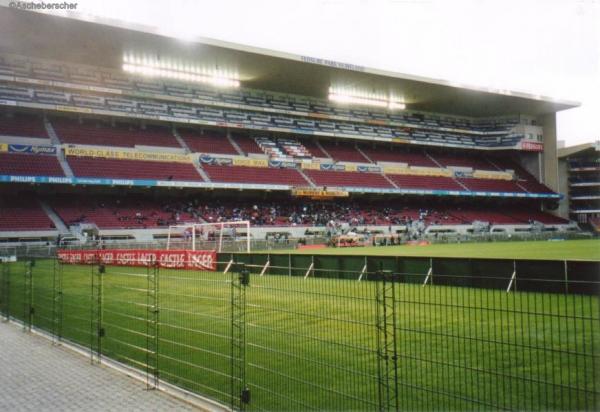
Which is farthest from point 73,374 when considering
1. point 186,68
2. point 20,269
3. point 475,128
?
point 475,128

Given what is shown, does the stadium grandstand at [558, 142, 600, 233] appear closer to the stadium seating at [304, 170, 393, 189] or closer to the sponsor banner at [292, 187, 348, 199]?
the stadium seating at [304, 170, 393, 189]

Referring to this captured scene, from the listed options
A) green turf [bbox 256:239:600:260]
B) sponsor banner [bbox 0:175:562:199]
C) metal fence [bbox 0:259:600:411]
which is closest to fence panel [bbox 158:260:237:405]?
metal fence [bbox 0:259:600:411]

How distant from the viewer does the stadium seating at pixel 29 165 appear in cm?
3697

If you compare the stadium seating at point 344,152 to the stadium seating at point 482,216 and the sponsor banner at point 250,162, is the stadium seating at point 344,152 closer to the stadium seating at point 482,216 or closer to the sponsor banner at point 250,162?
the sponsor banner at point 250,162

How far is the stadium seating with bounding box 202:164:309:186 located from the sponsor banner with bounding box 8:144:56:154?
42.8 feet

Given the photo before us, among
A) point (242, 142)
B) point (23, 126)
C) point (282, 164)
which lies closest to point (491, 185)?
point (282, 164)

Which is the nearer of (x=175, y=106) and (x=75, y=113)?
(x=75, y=113)

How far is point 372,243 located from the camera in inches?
1768

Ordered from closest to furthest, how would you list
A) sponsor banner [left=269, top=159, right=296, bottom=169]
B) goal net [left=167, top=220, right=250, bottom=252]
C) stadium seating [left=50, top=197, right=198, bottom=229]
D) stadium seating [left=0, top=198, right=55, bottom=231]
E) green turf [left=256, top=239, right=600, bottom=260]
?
1. green turf [left=256, top=239, right=600, bottom=260]
2. goal net [left=167, top=220, right=250, bottom=252]
3. stadium seating [left=0, top=198, right=55, bottom=231]
4. stadium seating [left=50, top=197, right=198, bottom=229]
5. sponsor banner [left=269, top=159, right=296, bottom=169]

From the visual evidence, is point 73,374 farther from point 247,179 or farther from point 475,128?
point 475,128

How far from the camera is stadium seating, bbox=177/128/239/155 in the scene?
50.7m

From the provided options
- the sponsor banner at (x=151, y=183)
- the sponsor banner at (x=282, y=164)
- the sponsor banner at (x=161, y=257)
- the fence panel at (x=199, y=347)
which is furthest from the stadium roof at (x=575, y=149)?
the fence panel at (x=199, y=347)

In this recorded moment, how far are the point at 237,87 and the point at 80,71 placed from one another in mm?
15436

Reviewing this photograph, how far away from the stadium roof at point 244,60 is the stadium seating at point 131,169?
959 cm
